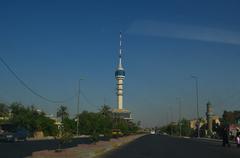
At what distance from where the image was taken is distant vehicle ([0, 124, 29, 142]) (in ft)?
153

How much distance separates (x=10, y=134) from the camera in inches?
1859

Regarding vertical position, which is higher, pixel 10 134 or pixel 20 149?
pixel 10 134

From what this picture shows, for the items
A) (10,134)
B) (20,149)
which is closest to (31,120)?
(10,134)

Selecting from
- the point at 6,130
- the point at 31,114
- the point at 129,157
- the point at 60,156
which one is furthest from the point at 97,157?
the point at 31,114

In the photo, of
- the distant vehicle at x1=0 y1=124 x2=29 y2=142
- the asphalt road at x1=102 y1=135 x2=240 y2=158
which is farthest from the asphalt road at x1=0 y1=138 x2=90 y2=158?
the distant vehicle at x1=0 y1=124 x2=29 y2=142

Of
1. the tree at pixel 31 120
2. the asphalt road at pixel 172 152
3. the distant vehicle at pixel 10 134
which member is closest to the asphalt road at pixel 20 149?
the asphalt road at pixel 172 152

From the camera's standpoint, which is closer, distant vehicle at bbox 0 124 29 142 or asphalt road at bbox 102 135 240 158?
asphalt road at bbox 102 135 240 158

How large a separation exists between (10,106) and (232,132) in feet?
149

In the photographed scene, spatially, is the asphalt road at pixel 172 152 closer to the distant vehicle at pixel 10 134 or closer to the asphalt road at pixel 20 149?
the asphalt road at pixel 20 149

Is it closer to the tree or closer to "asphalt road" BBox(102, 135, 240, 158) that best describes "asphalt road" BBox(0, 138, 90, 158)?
"asphalt road" BBox(102, 135, 240, 158)

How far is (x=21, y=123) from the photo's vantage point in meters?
78.4

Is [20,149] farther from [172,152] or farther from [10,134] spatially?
[10,134]

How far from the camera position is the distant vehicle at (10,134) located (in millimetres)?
46719

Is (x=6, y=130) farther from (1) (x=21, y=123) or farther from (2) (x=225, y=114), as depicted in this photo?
(2) (x=225, y=114)
